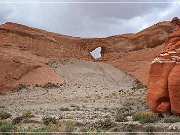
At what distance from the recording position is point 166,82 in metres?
16.7

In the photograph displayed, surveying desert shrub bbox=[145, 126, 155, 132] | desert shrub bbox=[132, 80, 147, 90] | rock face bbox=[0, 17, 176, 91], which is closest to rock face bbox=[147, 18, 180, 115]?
desert shrub bbox=[145, 126, 155, 132]

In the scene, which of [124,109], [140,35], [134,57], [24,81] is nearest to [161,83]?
[124,109]

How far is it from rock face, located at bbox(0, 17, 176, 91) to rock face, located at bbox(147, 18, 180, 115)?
20148 mm

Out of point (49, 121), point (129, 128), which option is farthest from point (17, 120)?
point (129, 128)

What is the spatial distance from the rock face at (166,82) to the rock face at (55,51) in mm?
20148

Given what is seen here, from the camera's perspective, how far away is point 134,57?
53.7 metres

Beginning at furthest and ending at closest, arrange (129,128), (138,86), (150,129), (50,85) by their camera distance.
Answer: (50,85) → (138,86) → (129,128) → (150,129)

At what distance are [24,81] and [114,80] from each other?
928 cm

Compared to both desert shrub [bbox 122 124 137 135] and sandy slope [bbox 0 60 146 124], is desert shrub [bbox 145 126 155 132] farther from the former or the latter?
sandy slope [bbox 0 60 146 124]

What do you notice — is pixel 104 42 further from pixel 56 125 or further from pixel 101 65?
pixel 56 125

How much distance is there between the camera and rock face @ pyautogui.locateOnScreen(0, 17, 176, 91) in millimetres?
38969

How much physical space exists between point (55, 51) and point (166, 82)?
36500 millimetres

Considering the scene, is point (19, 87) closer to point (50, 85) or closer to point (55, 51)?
point (50, 85)

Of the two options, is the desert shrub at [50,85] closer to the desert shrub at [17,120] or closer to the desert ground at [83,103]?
the desert ground at [83,103]
